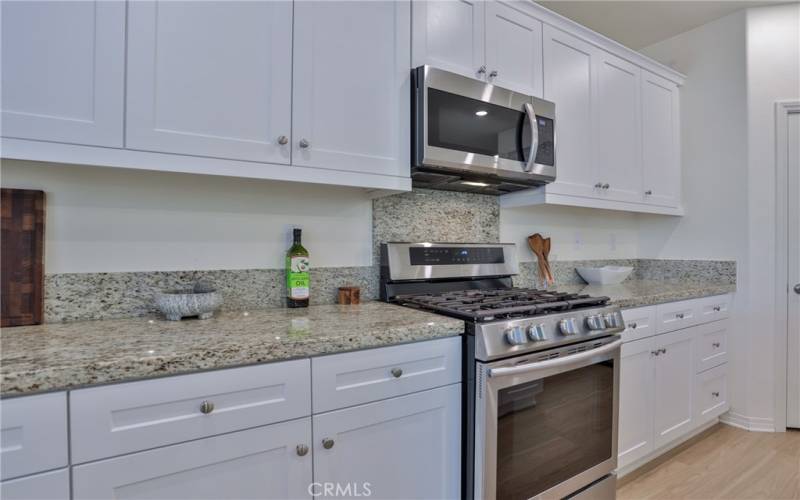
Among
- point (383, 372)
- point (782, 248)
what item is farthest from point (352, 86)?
point (782, 248)

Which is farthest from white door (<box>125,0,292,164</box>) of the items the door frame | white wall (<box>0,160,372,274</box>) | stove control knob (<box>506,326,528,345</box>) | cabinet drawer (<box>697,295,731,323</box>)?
the door frame

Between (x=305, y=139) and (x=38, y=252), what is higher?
(x=305, y=139)

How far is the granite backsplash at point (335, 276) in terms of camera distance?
1331 mm

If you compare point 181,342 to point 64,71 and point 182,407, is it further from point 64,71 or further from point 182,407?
point 64,71

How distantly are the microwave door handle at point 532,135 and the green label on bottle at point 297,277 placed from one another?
110cm

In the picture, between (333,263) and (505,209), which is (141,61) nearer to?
(333,263)

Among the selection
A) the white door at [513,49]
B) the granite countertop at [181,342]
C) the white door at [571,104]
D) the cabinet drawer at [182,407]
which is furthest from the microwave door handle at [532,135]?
the cabinet drawer at [182,407]

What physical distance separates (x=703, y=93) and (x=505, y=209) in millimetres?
1782

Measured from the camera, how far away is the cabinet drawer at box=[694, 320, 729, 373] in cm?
239

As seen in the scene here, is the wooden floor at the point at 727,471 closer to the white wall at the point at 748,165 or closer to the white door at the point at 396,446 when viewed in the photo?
the white wall at the point at 748,165

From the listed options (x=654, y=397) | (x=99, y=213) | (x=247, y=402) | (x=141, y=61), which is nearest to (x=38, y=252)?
(x=99, y=213)

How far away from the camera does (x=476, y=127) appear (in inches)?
69.6

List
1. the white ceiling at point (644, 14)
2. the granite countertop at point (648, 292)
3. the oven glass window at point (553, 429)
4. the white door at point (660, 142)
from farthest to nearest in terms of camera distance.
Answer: the white door at point (660, 142)
the white ceiling at point (644, 14)
the granite countertop at point (648, 292)
the oven glass window at point (553, 429)

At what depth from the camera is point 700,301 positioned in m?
2.40
